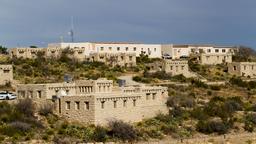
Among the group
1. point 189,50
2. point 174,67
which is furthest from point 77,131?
point 189,50

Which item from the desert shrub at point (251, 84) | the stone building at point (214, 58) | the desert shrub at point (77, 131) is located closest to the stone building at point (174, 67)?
the desert shrub at point (251, 84)

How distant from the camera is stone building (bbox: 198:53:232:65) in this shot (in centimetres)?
9812

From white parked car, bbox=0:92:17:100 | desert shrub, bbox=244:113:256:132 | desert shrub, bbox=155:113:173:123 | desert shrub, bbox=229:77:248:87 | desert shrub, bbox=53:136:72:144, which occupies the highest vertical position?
white parked car, bbox=0:92:17:100

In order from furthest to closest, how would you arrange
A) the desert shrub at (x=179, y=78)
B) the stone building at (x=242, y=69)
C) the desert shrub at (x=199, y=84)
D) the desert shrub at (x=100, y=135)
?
the stone building at (x=242, y=69), the desert shrub at (x=179, y=78), the desert shrub at (x=199, y=84), the desert shrub at (x=100, y=135)

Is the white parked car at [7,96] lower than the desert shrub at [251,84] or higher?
higher

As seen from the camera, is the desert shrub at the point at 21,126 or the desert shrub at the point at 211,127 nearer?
the desert shrub at the point at 21,126

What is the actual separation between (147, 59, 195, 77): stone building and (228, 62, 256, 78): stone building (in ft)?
26.1

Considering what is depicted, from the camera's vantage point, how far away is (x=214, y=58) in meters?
98.9

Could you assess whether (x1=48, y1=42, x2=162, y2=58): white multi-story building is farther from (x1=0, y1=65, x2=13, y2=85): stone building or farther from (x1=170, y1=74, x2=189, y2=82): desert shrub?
(x1=0, y1=65, x2=13, y2=85): stone building

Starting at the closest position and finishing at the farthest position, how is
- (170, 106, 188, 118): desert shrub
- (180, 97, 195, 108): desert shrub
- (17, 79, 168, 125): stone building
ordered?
1. (17, 79, 168, 125): stone building
2. (170, 106, 188, 118): desert shrub
3. (180, 97, 195, 108): desert shrub

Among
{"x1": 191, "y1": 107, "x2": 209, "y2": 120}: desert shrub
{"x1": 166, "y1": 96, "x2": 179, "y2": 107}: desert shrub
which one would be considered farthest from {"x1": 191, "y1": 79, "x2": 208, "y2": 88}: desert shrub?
{"x1": 191, "y1": 107, "x2": 209, "y2": 120}: desert shrub

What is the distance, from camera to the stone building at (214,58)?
98.1m

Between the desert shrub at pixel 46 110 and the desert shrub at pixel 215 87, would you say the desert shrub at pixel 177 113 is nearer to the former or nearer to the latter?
the desert shrub at pixel 46 110

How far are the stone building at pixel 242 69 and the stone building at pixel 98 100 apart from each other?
1376 inches
